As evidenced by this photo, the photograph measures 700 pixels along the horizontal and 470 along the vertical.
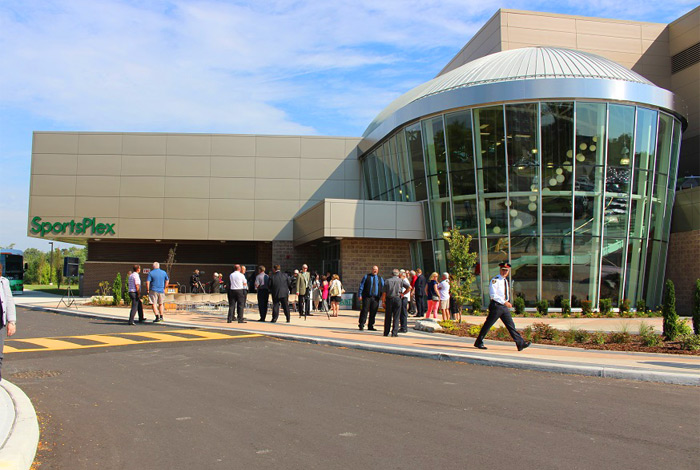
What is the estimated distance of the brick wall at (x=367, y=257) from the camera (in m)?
30.9

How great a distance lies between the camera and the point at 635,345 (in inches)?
516

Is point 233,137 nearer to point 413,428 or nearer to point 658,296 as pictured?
point 658,296

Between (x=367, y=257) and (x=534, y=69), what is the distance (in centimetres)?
1201

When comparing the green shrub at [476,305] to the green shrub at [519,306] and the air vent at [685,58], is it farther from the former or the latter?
the air vent at [685,58]

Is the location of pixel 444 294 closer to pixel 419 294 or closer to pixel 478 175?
pixel 419 294

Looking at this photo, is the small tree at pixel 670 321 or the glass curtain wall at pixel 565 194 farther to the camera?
the glass curtain wall at pixel 565 194

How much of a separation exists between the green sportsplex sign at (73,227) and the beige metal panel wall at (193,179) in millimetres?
335

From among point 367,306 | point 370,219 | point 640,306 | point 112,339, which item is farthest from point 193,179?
point 640,306

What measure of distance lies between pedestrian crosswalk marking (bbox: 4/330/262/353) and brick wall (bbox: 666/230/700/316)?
73.8 feet

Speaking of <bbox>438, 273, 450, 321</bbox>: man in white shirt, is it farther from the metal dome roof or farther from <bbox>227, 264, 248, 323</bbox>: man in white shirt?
the metal dome roof

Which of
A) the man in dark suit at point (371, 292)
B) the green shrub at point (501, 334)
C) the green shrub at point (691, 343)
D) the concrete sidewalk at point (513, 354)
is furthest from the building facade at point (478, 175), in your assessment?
the green shrub at point (691, 343)

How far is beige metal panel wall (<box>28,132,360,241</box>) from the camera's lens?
Result: 39469mm

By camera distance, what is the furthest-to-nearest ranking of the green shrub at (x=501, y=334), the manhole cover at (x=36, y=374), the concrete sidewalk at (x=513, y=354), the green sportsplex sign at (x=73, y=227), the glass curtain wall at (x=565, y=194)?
1. the green sportsplex sign at (x=73, y=227)
2. the glass curtain wall at (x=565, y=194)
3. the green shrub at (x=501, y=334)
4. the concrete sidewalk at (x=513, y=354)
5. the manhole cover at (x=36, y=374)

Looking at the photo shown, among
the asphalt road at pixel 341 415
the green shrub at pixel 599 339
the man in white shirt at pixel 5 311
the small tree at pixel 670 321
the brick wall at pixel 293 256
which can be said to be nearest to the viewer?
the asphalt road at pixel 341 415
